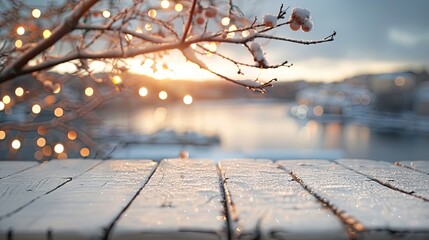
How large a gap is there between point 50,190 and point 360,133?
5915 centimetres

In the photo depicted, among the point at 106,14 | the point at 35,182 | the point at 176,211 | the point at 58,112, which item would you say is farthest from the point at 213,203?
the point at 58,112

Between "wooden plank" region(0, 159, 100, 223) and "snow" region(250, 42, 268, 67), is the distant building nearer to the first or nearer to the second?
"snow" region(250, 42, 268, 67)

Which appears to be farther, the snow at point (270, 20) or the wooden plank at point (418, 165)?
the snow at point (270, 20)

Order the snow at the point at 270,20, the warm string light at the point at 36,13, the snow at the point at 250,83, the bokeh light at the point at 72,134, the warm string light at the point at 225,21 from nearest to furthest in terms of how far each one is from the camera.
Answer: the snow at the point at 270,20
the snow at the point at 250,83
the warm string light at the point at 225,21
the warm string light at the point at 36,13
the bokeh light at the point at 72,134

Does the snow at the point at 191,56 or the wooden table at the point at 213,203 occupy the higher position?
the snow at the point at 191,56

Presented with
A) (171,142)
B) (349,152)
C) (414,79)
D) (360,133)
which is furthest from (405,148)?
(171,142)

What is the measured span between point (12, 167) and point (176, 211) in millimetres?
1194

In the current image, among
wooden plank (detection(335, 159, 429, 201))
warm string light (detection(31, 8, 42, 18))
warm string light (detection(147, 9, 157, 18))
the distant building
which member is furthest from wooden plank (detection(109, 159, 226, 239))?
the distant building

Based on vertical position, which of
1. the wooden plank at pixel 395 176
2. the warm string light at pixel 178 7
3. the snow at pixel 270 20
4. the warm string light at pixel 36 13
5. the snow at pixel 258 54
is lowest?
the wooden plank at pixel 395 176

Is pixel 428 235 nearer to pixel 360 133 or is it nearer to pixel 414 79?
pixel 360 133

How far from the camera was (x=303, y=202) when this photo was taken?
1097 millimetres

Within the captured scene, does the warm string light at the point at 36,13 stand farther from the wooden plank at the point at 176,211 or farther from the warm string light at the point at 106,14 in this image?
the wooden plank at the point at 176,211

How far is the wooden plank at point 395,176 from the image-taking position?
4.34ft

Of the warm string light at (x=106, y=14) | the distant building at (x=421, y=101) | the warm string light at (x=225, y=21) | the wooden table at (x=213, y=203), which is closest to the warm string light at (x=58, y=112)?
the warm string light at (x=106, y=14)
